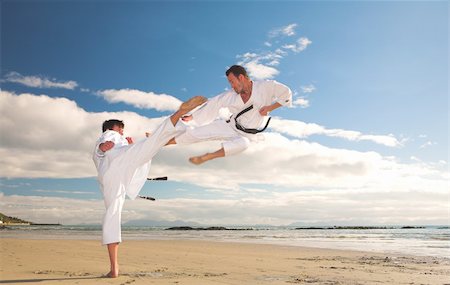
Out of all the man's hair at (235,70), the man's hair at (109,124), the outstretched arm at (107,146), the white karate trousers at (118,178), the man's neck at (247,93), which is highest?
the man's hair at (235,70)

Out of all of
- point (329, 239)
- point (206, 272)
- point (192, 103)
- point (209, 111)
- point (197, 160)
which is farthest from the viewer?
point (329, 239)

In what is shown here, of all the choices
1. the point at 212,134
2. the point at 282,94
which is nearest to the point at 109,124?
the point at 212,134

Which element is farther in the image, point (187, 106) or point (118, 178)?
point (118, 178)

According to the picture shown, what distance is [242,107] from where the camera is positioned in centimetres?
Answer: 531

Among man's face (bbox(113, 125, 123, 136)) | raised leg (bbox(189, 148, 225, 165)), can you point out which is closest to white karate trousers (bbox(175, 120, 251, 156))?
raised leg (bbox(189, 148, 225, 165))

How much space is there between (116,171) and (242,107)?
1.92 meters

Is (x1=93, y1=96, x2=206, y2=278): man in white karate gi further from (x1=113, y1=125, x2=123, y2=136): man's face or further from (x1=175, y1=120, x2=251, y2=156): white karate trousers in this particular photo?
(x1=175, y1=120, x2=251, y2=156): white karate trousers

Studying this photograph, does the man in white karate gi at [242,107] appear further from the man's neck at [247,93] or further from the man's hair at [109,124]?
the man's hair at [109,124]

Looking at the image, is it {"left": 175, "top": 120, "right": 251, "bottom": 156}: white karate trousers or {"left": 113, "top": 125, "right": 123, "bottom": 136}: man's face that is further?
{"left": 113, "top": 125, "right": 123, "bottom": 136}: man's face

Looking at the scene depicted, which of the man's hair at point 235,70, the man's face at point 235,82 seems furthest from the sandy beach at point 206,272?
the man's hair at point 235,70

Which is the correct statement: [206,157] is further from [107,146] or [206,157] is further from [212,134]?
[107,146]

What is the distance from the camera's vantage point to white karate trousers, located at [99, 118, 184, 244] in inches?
225

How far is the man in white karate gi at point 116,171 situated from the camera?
572cm

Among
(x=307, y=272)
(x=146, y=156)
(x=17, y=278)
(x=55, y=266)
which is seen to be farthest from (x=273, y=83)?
(x=55, y=266)
